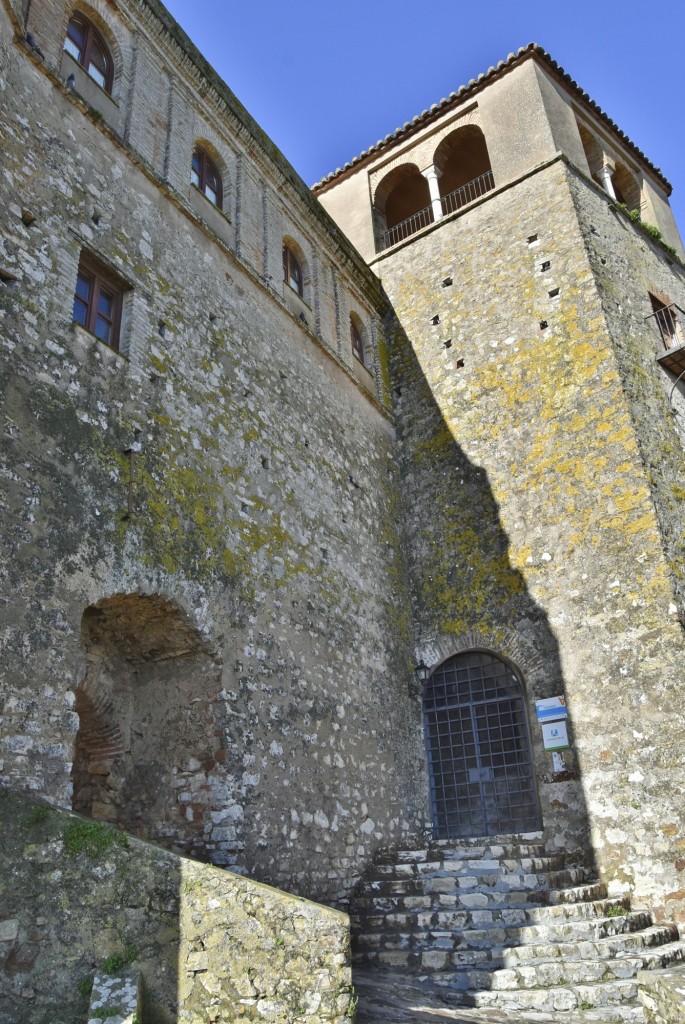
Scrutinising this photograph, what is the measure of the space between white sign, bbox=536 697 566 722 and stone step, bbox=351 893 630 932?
2.00m

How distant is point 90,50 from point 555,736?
9.08 metres

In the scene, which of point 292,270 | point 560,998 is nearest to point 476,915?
point 560,998

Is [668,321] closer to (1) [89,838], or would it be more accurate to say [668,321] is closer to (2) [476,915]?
(2) [476,915]

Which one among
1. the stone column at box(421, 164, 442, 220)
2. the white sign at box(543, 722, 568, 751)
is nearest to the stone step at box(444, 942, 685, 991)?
the white sign at box(543, 722, 568, 751)

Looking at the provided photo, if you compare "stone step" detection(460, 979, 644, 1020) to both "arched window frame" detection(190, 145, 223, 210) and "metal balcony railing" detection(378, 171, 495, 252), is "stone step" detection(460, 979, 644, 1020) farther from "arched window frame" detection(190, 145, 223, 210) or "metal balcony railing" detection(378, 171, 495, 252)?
"metal balcony railing" detection(378, 171, 495, 252)

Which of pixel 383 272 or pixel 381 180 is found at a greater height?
pixel 381 180

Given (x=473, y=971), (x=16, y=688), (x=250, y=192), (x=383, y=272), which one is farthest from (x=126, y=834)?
(x=383, y=272)

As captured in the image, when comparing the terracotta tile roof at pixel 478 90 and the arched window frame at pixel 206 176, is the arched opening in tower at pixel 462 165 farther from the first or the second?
the arched window frame at pixel 206 176

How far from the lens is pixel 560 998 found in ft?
18.2

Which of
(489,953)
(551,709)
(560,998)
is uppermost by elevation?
(551,709)

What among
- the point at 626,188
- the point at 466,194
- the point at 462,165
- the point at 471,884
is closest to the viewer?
the point at 471,884

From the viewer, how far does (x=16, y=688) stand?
505 centimetres

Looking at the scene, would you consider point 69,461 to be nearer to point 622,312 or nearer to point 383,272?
point 622,312

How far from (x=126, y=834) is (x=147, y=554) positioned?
8.14 feet
